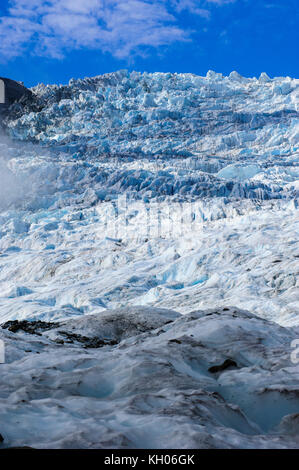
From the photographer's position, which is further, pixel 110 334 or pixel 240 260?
pixel 240 260

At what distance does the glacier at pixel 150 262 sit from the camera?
19.1ft

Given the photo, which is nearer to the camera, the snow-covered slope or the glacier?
the snow-covered slope

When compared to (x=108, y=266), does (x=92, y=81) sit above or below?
above

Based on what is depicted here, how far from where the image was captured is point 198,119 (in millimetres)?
97562

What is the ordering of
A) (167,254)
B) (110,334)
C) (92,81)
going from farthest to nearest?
(92,81), (167,254), (110,334)

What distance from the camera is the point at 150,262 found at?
4238 cm

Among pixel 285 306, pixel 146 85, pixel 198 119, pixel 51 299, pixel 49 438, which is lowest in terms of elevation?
pixel 51 299

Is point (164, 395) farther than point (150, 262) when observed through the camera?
No

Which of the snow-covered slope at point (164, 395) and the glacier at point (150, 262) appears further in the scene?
the glacier at point (150, 262)

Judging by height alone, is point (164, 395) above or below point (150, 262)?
above

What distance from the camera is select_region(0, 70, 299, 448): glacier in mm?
5820

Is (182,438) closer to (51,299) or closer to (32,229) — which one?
(51,299)

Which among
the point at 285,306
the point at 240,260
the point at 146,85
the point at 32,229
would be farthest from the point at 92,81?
the point at 285,306

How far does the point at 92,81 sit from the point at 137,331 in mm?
111163
